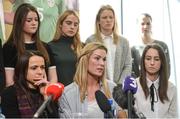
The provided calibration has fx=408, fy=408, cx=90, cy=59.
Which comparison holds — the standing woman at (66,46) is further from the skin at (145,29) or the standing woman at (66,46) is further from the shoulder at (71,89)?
the skin at (145,29)

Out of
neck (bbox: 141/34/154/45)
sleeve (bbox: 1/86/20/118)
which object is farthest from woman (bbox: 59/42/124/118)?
neck (bbox: 141/34/154/45)

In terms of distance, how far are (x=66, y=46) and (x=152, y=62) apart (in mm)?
669

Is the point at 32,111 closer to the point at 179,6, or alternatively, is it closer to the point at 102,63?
the point at 102,63

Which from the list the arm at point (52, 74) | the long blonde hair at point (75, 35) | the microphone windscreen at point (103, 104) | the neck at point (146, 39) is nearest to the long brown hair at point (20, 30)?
the arm at point (52, 74)

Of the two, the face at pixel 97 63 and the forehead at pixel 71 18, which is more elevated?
the forehead at pixel 71 18

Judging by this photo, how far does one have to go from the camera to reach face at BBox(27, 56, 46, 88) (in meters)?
2.52

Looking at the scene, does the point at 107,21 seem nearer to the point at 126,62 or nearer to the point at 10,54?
the point at 126,62

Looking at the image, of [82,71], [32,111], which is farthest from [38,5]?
[32,111]

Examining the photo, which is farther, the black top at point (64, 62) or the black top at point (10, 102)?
the black top at point (64, 62)

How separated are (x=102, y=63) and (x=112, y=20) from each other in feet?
2.46

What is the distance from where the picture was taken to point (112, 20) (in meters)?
3.38

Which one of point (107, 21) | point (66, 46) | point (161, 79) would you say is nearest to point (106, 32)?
point (107, 21)

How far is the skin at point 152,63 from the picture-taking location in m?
2.99

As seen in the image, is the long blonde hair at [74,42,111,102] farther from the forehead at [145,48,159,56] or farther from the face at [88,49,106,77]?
the forehead at [145,48,159,56]
